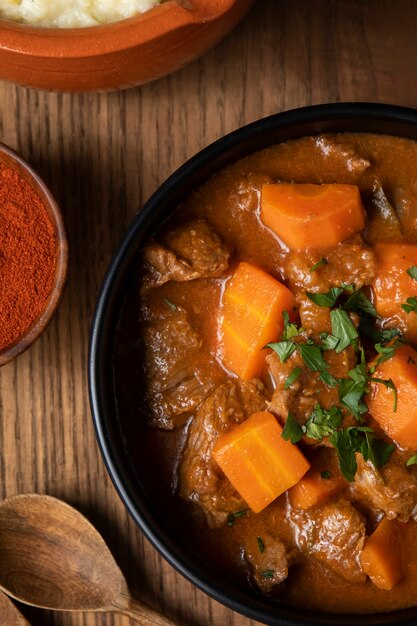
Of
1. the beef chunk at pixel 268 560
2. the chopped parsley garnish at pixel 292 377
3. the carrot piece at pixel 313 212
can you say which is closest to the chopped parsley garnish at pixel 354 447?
the chopped parsley garnish at pixel 292 377

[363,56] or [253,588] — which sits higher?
[363,56]

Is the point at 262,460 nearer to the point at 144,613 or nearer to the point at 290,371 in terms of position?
the point at 290,371

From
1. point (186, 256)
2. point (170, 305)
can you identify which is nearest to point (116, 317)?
→ point (170, 305)

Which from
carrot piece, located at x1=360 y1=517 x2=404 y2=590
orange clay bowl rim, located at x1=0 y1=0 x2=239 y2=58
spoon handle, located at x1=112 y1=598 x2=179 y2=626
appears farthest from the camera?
spoon handle, located at x1=112 y1=598 x2=179 y2=626

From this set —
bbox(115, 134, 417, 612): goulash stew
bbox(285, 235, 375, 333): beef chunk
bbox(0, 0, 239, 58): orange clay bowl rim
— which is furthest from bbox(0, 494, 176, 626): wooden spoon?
bbox(0, 0, 239, 58): orange clay bowl rim

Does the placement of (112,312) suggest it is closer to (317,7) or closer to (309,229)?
(309,229)

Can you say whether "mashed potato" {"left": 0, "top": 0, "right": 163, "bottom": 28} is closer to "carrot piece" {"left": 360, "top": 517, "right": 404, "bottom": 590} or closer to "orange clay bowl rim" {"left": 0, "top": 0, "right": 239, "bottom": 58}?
"orange clay bowl rim" {"left": 0, "top": 0, "right": 239, "bottom": 58}

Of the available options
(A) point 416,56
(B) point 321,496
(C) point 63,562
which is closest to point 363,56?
(A) point 416,56
